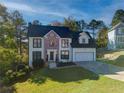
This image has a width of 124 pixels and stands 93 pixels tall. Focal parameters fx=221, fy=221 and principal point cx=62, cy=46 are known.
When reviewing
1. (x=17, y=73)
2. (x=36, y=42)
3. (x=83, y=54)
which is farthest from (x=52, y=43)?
(x=17, y=73)

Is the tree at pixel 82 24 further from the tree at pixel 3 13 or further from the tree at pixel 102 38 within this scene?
the tree at pixel 3 13

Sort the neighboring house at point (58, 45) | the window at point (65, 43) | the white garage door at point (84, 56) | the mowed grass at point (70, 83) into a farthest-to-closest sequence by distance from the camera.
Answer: the white garage door at point (84, 56) < the window at point (65, 43) < the neighboring house at point (58, 45) < the mowed grass at point (70, 83)

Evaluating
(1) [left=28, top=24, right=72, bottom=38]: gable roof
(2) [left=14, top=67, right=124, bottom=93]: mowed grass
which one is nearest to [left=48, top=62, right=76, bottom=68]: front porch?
(2) [left=14, top=67, right=124, bottom=93]: mowed grass

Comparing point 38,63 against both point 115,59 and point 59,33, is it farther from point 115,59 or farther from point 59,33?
point 115,59

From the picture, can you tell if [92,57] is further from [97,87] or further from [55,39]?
[97,87]

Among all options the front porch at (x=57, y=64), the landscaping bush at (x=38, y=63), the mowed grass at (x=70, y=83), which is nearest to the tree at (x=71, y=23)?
the front porch at (x=57, y=64)

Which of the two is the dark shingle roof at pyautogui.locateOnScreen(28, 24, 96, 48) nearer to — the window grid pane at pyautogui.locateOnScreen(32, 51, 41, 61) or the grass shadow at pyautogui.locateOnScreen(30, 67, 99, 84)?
the window grid pane at pyautogui.locateOnScreen(32, 51, 41, 61)

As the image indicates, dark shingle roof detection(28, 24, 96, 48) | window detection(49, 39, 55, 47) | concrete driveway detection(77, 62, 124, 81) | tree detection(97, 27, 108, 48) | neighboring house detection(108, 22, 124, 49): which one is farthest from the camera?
tree detection(97, 27, 108, 48)
